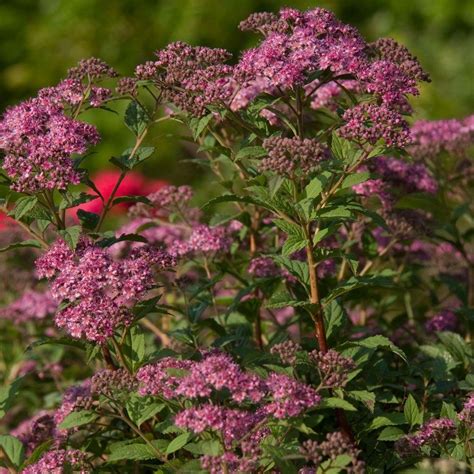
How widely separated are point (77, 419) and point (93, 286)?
13.2 inches

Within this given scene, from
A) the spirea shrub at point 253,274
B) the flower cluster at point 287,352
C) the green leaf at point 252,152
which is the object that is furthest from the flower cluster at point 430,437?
the green leaf at point 252,152

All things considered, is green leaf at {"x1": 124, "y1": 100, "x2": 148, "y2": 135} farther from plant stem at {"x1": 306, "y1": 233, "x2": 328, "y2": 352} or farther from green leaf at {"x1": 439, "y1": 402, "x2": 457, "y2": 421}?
green leaf at {"x1": 439, "y1": 402, "x2": 457, "y2": 421}

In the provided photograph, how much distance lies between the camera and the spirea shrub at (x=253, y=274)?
2.15m

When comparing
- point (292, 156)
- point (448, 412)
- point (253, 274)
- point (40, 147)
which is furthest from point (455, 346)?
point (40, 147)

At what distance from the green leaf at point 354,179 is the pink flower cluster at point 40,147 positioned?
0.61 metres

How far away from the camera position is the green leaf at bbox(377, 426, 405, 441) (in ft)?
7.79

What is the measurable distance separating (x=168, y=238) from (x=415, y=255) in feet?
2.71

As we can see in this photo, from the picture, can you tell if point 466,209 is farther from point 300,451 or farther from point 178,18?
point 178,18

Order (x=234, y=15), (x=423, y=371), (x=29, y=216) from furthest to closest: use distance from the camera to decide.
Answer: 1. (x=234, y=15)
2. (x=423, y=371)
3. (x=29, y=216)

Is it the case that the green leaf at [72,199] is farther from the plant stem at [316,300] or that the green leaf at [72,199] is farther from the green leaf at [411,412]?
the green leaf at [411,412]

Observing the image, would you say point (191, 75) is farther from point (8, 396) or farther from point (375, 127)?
point (8, 396)

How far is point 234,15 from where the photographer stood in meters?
8.75

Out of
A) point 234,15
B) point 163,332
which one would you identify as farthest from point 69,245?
point 234,15

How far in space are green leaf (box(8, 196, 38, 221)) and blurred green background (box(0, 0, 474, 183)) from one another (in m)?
5.75
